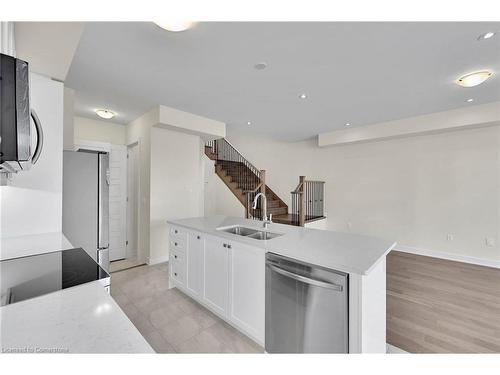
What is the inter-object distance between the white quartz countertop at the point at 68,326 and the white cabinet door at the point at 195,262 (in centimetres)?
144

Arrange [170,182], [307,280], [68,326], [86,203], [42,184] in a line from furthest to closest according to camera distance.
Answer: [170,182] < [86,203] < [42,184] < [307,280] < [68,326]

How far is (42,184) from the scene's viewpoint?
177cm

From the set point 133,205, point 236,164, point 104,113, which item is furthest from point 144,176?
point 236,164

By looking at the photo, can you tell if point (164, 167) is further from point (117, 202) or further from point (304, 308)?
point (304, 308)

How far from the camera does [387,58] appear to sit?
2.13 m

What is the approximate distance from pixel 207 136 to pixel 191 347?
11.4 ft

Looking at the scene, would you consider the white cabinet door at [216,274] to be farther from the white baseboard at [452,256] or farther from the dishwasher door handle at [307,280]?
the white baseboard at [452,256]

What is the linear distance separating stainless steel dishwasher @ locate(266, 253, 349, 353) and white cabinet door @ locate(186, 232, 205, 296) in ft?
2.91

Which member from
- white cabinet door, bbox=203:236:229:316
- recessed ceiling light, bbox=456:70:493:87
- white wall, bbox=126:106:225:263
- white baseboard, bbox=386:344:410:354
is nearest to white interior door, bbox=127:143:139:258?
white wall, bbox=126:106:225:263

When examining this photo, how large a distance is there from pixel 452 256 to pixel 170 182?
17.7 feet

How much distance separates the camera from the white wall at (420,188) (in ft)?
12.0

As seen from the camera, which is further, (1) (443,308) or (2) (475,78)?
(2) (475,78)

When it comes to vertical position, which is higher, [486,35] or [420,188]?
[486,35]
